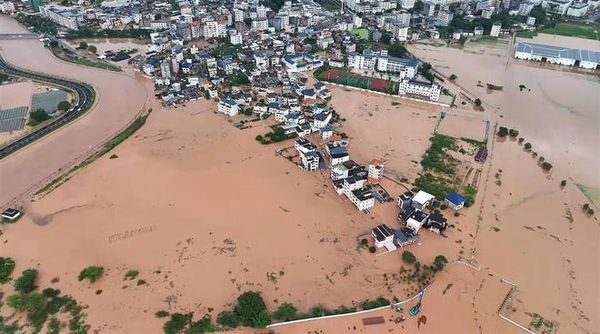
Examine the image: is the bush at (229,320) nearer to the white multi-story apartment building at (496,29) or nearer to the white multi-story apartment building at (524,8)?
the white multi-story apartment building at (496,29)

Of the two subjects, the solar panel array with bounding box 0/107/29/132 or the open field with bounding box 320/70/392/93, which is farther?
the open field with bounding box 320/70/392/93

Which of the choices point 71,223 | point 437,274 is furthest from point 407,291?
point 71,223

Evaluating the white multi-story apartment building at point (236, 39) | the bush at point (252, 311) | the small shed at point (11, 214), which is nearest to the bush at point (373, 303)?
the bush at point (252, 311)

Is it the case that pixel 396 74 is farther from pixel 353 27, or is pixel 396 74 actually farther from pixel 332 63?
pixel 353 27

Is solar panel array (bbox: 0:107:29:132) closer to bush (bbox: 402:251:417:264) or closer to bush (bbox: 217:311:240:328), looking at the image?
bush (bbox: 217:311:240:328)

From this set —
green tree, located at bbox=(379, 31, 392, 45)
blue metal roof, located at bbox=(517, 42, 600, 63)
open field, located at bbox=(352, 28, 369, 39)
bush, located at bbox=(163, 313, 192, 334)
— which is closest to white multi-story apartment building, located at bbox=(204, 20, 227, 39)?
open field, located at bbox=(352, 28, 369, 39)

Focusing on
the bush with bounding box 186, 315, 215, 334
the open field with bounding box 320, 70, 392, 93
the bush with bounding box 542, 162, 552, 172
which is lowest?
the bush with bounding box 186, 315, 215, 334
